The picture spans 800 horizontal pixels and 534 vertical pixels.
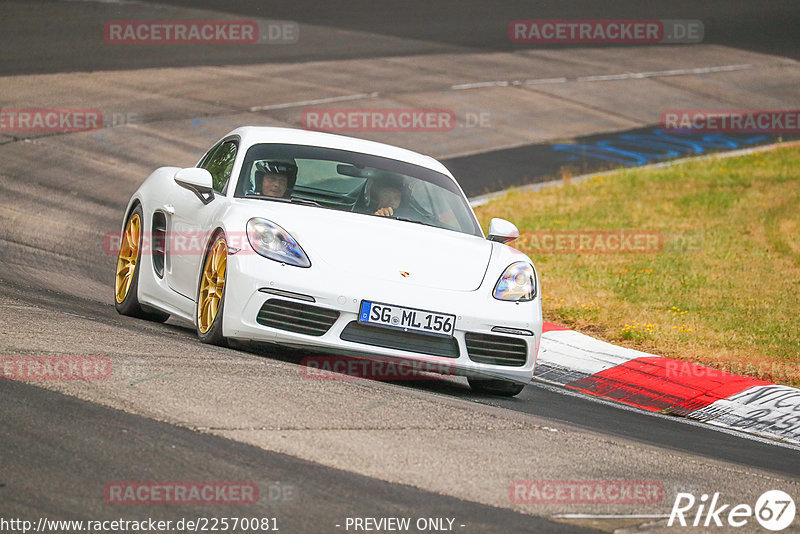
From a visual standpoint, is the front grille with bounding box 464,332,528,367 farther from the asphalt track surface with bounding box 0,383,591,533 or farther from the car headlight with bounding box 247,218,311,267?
the asphalt track surface with bounding box 0,383,591,533

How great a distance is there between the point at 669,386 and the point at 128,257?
4.11 metres

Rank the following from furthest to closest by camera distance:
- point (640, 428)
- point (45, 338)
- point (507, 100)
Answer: point (507, 100) < point (640, 428) < point (45, 338)

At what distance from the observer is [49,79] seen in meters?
20.7

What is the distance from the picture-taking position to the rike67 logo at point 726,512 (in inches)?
197

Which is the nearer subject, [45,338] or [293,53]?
[45,338]

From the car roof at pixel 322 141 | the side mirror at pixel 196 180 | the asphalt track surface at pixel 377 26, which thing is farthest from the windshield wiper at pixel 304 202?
the asphalt track surface at pixel 377 26

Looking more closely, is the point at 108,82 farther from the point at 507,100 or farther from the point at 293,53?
the point at 507,100

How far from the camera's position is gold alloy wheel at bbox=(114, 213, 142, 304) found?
29.8ft

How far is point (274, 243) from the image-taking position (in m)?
7.14

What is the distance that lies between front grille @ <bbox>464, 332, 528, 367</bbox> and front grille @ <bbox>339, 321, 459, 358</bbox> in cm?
25

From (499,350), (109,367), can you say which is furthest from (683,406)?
(109,367)

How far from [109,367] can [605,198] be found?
11.6 meters

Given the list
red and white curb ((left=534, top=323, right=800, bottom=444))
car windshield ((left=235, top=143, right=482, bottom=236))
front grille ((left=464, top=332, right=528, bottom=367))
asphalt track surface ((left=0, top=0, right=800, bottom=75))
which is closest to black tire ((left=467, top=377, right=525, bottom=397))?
front grille ((left=464, top=332, right=528, bottom=367))

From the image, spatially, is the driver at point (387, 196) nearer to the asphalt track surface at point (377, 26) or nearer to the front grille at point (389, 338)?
the front grille at point (389, 338)
